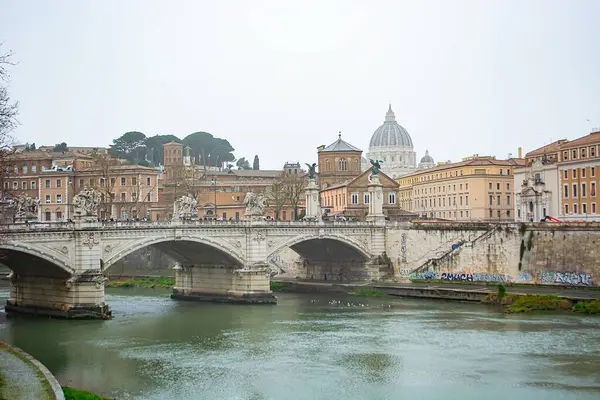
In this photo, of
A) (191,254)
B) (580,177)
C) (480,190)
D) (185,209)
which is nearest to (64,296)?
(185,209)

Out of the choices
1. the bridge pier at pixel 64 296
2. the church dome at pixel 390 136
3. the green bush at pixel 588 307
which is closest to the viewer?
the bridge pier at pixel 64 296

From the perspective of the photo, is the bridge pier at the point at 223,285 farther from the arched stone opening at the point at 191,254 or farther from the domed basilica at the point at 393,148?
the domed basilica at the point at 393,148

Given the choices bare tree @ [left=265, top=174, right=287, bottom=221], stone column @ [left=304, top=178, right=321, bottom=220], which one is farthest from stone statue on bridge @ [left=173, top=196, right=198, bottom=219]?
bare tree @ [left=265, top=174, right=287, bottom=221]

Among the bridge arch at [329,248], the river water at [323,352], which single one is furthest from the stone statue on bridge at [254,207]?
the river water at [323,352]

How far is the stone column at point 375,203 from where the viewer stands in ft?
177

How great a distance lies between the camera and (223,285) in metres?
48.0

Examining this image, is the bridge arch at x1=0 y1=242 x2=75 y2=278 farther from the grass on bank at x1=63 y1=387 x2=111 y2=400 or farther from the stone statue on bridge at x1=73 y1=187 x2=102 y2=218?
the grass on bank at x1=63 y1=387 x2=111 y2=400

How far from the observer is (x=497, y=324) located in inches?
1457

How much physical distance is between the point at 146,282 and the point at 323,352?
2929 cm

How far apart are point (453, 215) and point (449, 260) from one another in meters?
25.6

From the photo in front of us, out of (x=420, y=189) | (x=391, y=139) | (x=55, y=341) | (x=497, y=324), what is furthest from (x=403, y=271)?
(x=391, y=139)

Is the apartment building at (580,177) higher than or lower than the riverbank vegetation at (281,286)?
higher

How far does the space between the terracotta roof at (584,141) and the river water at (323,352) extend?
49.7 feet

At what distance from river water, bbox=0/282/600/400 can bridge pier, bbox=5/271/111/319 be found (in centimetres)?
106
